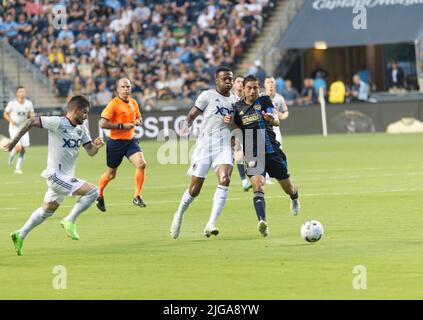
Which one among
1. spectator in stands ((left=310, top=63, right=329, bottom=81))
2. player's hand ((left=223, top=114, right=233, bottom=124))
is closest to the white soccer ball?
player's hand ((left=223, top=114, right=233, bottom=124))

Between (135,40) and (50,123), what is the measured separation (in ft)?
115

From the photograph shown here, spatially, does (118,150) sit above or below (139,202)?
above

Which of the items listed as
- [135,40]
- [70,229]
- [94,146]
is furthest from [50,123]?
[135,40]

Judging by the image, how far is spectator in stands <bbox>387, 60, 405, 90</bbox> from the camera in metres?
47.9

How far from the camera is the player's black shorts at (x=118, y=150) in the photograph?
2295 centimetres

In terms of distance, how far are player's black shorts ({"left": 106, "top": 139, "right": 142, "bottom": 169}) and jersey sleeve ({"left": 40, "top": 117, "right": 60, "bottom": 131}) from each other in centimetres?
699

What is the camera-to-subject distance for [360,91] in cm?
4603

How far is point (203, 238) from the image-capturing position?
1698 cm

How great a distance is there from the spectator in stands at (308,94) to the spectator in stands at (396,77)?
10.2ft

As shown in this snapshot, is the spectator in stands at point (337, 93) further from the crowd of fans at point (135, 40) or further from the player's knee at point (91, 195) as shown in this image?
the player's knee at point (91, 195)

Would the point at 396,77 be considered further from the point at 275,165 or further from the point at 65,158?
the point at 65,158

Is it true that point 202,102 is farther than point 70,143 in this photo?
Yes

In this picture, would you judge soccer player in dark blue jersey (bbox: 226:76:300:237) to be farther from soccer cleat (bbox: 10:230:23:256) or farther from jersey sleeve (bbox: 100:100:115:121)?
jersey sleeve (bbox: 100:100:115:121)
